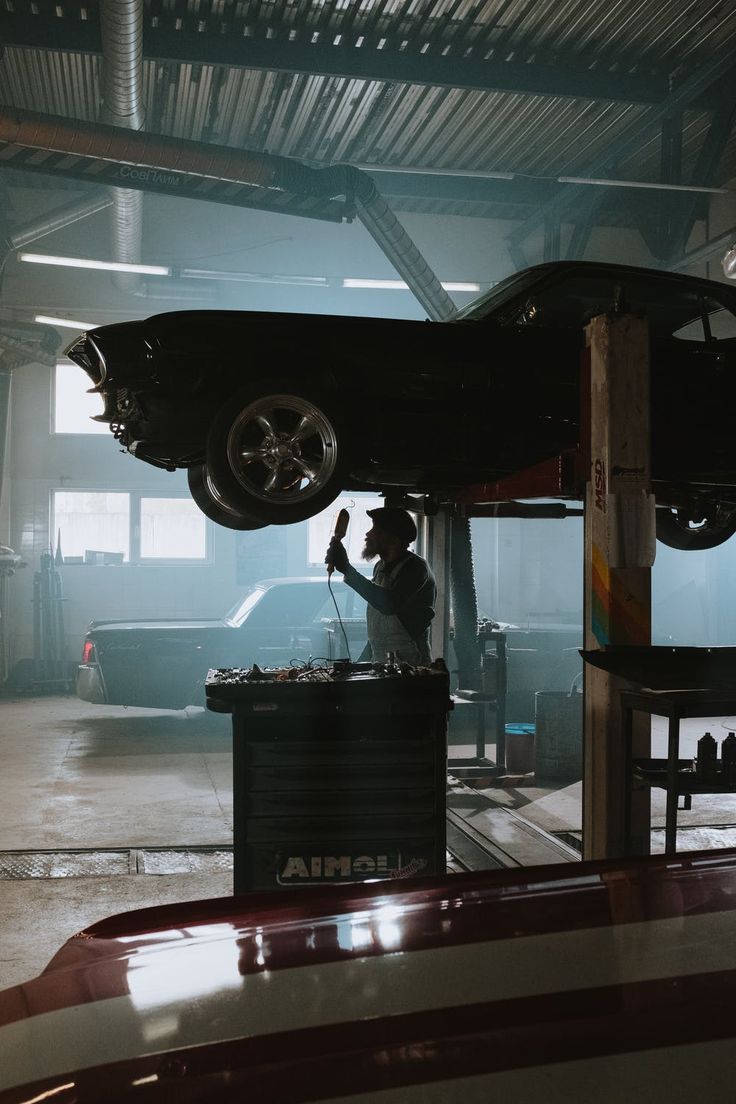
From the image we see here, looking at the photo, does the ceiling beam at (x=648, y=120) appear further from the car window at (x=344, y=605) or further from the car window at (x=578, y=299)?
the car window at (x=344, y=605)

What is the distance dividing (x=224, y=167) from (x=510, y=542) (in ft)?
21.1

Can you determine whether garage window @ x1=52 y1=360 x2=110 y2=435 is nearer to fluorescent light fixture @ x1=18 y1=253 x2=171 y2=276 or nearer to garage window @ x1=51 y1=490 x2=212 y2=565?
garage window @ x1=51 y1=490 x2=212 y2=565

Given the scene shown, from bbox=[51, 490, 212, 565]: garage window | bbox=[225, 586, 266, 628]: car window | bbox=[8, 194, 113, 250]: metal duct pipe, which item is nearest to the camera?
bbox=[225, 586, 266, 628]: car window

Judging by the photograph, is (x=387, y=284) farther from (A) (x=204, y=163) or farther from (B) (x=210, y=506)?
(B) (x=210, y=506)

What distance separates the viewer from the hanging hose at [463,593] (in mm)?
5922

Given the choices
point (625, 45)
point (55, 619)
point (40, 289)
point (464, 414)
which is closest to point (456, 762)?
point (464, 414)

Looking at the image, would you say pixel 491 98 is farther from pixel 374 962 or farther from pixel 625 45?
pixel 374 962

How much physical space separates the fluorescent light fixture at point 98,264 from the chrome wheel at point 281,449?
7.86m

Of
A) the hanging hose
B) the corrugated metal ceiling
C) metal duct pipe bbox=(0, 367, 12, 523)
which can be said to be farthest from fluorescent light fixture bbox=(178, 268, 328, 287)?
the hanging hose

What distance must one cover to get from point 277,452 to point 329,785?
4.29 feet

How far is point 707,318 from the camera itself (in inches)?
195

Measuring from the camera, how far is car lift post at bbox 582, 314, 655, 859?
11.2 feet

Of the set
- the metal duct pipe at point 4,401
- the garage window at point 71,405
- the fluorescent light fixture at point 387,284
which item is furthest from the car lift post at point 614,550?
the garage window at point 71,405

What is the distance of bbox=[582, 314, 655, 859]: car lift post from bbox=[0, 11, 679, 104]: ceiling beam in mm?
5668
